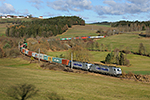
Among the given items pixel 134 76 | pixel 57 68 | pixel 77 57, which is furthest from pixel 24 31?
pixel 134 76

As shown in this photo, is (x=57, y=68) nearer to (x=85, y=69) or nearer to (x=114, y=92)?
(x=85, y=69)

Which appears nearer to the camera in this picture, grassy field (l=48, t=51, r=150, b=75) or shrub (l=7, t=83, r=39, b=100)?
shrub (l=7, t=83, r=39, b=100)

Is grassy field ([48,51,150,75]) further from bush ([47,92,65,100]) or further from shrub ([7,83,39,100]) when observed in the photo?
shrub ([7,83,39,100])

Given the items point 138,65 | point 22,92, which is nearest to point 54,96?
point 22,92

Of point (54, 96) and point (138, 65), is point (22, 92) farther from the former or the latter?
point (138, 65)

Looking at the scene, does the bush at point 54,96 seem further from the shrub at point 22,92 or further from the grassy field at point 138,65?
the grassy field at point 138,65

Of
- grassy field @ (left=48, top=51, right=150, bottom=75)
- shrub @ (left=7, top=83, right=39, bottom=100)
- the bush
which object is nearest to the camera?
shrub @ (left=7, top=83, right=39, bottom=100)

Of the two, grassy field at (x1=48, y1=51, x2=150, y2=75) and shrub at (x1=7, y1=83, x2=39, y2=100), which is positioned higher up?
shrub at (x1=7, y1=83, x2=39, y2=100)

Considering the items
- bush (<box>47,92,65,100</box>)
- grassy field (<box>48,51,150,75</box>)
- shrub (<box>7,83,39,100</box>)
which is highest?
shrub (<box>7,83,39,100</box>)

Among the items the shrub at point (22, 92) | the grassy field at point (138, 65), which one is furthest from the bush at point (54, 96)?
the grassy field at point (138, 65)

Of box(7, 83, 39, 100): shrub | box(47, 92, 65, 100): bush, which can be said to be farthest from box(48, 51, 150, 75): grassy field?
box(7, 83, 39, 100): shrub

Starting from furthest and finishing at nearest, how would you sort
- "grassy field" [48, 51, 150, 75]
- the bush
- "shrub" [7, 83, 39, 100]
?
1. "grassy field" [48, 51, 150, 75]
2. the bush
3. "shrub" [7, 83, 39, 100]

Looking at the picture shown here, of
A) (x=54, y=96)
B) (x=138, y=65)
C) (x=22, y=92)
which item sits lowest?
(x=138, y=65)

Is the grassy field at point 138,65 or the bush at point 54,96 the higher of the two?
the bush at point 54,96
